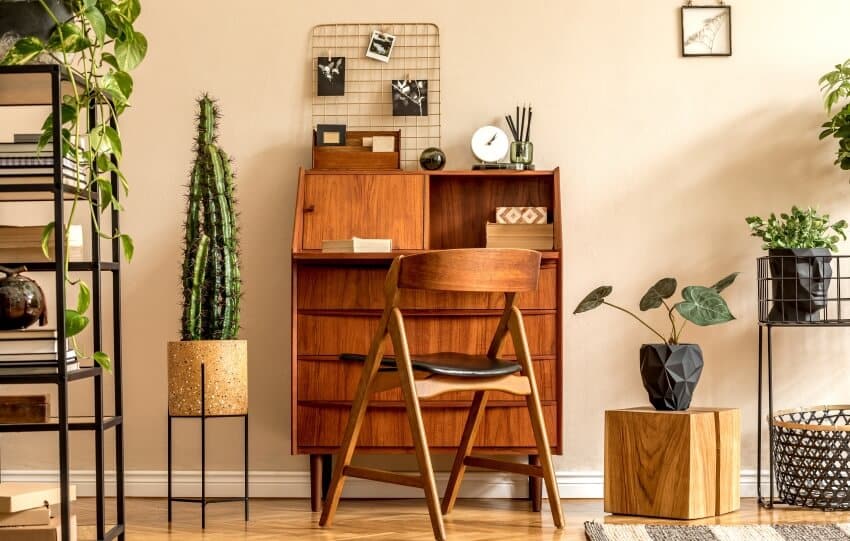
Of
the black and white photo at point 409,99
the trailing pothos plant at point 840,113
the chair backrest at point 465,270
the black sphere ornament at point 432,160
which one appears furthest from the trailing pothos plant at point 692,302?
the black and white photo at point 409,99

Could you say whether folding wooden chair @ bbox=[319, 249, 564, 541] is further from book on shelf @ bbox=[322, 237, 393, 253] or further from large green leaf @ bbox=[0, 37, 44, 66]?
large green leaf @ bbox=[0, 37, 44, 66]

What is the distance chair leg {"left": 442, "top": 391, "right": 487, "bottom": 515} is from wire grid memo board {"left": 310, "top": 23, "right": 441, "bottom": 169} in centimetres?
101

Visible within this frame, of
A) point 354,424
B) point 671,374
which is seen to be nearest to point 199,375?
point 354,424

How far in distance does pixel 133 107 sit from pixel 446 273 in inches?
62.9

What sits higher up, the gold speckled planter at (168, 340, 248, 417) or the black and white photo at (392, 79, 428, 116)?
the black and white photo at (392, 79, 428, 116)

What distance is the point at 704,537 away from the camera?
2.78 metres

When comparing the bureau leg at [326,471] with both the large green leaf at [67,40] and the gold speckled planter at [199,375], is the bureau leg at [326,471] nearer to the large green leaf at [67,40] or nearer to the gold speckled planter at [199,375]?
the gold speckled planter at [199,375]

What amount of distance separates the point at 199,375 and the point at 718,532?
5.27ft

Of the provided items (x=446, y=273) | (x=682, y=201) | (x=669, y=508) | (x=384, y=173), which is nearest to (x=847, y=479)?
(x=669, y=508)

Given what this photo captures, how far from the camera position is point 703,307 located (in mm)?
3188

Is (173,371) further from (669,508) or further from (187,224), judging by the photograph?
(669,508)

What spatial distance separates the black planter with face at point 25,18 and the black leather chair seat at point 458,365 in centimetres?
127

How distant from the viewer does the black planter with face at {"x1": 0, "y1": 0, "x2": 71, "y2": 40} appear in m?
2.25

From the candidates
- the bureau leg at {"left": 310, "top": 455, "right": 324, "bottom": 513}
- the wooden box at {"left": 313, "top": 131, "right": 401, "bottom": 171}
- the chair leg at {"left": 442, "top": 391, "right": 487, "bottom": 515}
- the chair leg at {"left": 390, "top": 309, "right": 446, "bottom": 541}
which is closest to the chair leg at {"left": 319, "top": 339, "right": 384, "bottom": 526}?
the chair leg at {"left": 390, "top": 309, "right": 446, "bottom": 541}
